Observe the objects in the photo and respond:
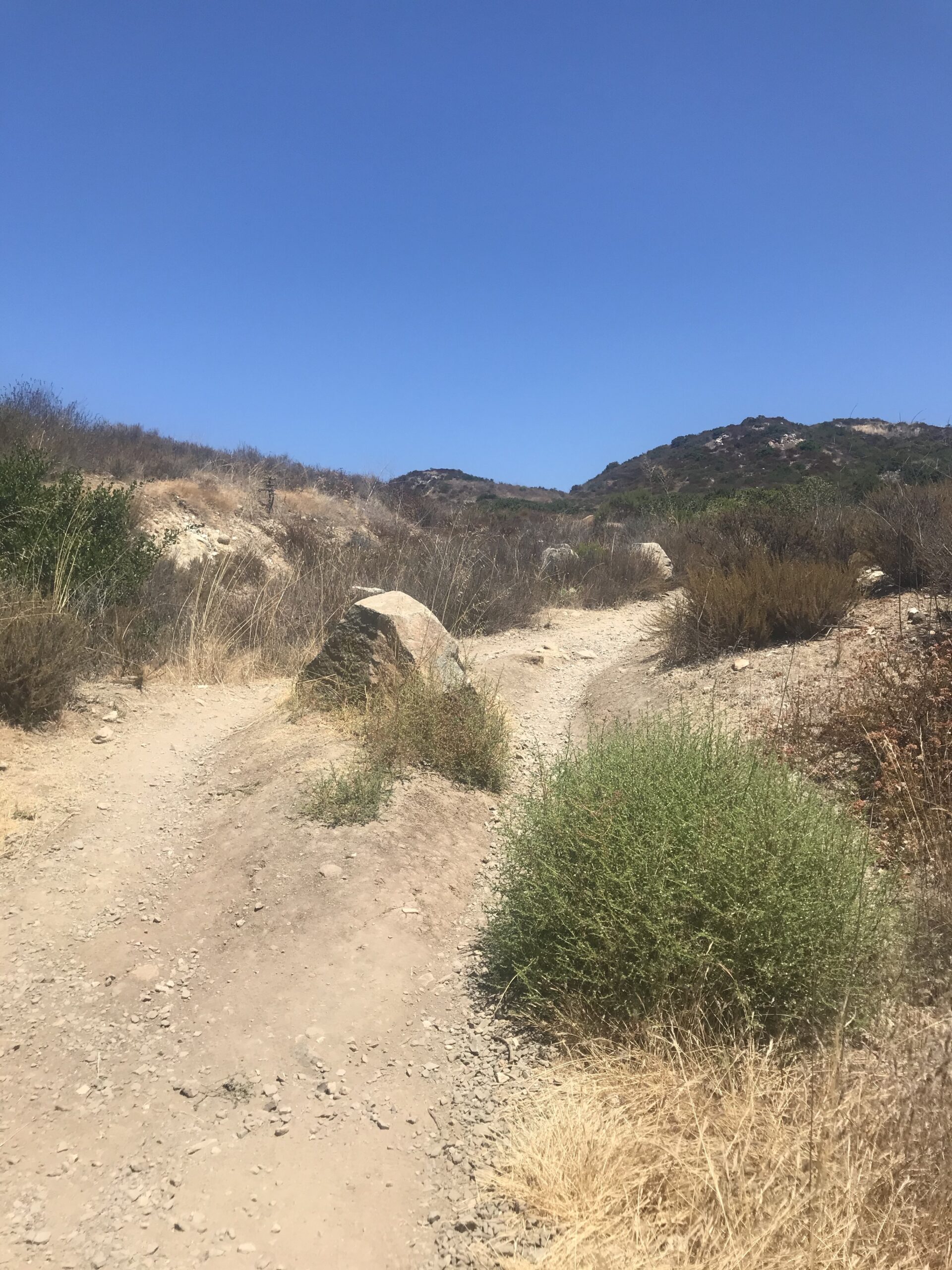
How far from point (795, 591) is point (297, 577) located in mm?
5433

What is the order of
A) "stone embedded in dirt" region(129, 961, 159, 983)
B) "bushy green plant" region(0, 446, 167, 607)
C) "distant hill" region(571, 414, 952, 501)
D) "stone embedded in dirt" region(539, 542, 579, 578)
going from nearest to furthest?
1. "stone embedded in dirt" region(129, 961, 159, 983)
2. "bushy green plant" region(0, 446, 167, 607)
3. "stone embedded in dirt" region(539, 542, 579, 578)
4. "distant hill" region(571, 414, 952, 501)

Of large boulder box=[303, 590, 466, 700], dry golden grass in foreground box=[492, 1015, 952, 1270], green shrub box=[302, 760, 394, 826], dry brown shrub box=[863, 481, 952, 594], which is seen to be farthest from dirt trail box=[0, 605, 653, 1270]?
dry brown shrub box=[863, 481, 952, 594]

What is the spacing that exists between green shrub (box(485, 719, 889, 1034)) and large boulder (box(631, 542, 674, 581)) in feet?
36.4

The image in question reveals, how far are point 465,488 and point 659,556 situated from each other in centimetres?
2984

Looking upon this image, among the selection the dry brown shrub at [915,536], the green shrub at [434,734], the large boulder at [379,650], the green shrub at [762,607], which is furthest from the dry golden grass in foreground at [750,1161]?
the dry brown shrub at [915,536]

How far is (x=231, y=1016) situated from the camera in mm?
3135

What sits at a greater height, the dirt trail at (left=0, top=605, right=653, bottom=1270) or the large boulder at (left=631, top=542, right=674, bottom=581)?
the large boulder at (left=631, top=542, right=674, bottom=581)

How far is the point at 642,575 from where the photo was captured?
45.3ft

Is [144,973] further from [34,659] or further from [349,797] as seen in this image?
[34,659]

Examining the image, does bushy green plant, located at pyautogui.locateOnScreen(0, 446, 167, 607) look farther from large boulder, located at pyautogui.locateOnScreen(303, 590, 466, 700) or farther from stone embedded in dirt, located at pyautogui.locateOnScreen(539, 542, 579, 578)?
stone embedded in dirt, located at pyautogui.locateOnScreen(539, 542, 579, 578)

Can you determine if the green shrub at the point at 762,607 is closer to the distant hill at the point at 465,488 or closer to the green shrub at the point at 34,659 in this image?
the green shrub at the point at 34,659

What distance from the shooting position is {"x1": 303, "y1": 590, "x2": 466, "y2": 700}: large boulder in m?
5.76

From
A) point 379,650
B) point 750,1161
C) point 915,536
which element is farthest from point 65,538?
point 915,536

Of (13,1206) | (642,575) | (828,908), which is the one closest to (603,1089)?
(828,908)
